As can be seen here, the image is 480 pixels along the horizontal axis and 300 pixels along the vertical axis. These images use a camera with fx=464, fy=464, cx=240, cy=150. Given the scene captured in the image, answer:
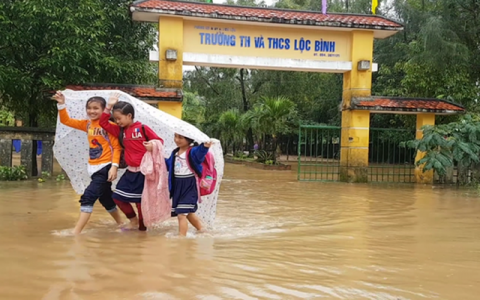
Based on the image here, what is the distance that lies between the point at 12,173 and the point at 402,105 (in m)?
9.88

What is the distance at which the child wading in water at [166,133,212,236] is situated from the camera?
16.4 ft

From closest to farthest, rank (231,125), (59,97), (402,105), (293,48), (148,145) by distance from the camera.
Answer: (148,145) → (59,97) → (402,105) → (293,48) → (231,125)

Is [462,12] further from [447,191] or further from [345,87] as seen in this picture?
[447,191]

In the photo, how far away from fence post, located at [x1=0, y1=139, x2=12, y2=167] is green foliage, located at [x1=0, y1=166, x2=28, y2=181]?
309 mm

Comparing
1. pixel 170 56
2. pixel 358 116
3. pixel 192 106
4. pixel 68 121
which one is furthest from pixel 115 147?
pixel 192 106

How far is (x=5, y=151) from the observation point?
411 inches

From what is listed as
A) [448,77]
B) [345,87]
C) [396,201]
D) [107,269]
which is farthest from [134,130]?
[448,77]

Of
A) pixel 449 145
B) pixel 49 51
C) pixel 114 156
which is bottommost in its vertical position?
pixel 449 145

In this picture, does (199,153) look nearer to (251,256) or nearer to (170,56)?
(251,256)

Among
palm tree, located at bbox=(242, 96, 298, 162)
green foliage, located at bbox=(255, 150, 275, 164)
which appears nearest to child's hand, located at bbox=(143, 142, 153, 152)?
palm tree, located at bbox=(242, 96, 298, 162)

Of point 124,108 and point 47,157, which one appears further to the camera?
point 47,157

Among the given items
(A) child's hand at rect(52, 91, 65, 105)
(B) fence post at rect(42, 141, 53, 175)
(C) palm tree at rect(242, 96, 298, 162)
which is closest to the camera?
(A) child's hand at rect(52, 91, 65, 105)

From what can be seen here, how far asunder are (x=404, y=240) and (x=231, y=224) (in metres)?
2.14

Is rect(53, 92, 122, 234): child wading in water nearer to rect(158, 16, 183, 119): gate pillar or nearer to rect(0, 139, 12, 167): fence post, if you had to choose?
rect(0, 139, 12, 167): fence post
